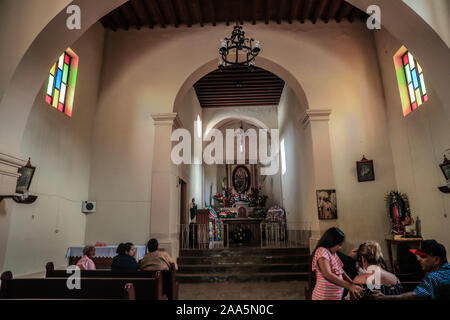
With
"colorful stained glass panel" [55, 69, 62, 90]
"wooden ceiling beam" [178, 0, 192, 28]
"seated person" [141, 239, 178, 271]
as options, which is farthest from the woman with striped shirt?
"wooden ceiling beam" [178, 0, 192, 28]

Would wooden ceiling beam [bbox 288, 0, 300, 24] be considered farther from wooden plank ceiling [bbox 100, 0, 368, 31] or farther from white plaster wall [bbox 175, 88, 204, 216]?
white plaster wall [bbox 175, 88, 204, 216]

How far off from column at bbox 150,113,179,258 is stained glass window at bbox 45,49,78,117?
1.99 metres

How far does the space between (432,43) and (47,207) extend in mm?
7420

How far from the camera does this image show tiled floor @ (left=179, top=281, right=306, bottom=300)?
5.26 m

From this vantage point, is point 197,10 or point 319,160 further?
point 197,10

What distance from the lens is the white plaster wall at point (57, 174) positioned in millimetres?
5163

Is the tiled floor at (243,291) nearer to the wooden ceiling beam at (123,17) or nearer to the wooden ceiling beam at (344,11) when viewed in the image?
the wooden ceiling beam at (344,11)

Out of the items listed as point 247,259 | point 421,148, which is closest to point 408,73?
point 421,148

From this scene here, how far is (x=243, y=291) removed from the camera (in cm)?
569

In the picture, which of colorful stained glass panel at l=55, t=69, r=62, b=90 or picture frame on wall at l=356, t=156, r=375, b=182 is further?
picture frame on wall at l=356, t=156, r=375, b=182

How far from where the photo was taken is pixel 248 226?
1002 cm

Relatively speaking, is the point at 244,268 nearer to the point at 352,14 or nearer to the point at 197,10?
the point at 197,10

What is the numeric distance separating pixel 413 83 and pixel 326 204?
331 cm
